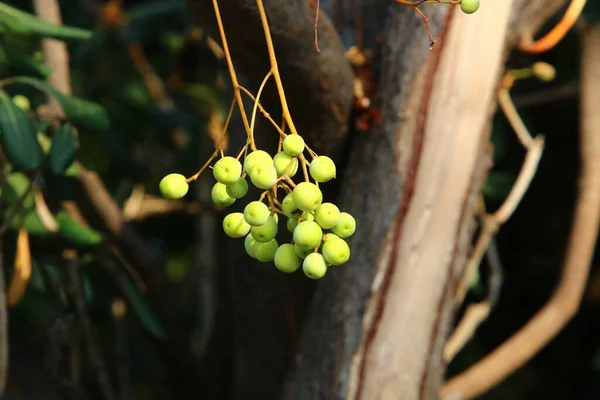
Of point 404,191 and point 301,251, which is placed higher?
point 404,191

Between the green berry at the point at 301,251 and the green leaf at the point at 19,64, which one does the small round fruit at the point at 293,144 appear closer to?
the green berry at the point at 301,251

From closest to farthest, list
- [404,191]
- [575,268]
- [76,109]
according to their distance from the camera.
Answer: [404,191], [76,109], [575,268]

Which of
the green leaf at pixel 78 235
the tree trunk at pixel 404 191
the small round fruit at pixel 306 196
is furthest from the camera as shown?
the green leaf at pixel 78 235

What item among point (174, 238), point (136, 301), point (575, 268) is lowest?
point (136, 301)

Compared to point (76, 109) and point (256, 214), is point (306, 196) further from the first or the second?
point (76, 109)

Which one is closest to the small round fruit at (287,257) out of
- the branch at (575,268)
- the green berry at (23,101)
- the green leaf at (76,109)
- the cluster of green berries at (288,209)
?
the cluster of green berries at (288,209)

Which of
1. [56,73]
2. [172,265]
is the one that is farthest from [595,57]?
[172,265]

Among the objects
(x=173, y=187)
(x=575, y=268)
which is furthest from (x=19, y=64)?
(x=575, y=268)
